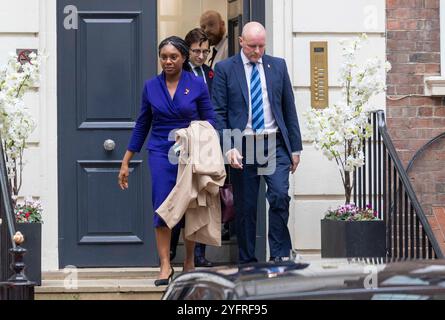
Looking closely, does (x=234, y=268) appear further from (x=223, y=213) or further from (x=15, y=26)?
(x=15, y=26)

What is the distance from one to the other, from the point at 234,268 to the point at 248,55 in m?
5.03

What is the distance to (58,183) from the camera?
10.3 meters

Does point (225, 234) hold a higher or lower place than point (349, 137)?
lower

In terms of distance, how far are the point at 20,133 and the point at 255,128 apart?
6.07ft

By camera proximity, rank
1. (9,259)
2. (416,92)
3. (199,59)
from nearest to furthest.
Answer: (9,259), (199,59), (416,92)

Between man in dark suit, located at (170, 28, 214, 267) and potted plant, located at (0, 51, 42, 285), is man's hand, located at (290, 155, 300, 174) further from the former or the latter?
potted plant, located at (0, 51, 42, 285)

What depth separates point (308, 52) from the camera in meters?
10.5

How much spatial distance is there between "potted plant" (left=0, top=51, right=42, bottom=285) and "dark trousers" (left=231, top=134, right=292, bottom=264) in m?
1.60

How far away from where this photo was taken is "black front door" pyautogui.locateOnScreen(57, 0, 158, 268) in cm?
1034

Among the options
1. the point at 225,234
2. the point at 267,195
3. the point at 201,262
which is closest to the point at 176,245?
the point at 201,262

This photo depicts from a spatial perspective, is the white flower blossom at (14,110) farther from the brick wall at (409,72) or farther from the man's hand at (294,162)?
the brick wall at (409,72)

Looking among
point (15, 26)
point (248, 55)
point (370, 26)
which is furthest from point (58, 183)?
point (370, 26)

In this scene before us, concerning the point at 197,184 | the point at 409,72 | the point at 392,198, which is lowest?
the point at 392,198

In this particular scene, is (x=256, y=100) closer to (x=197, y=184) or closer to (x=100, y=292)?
(x=197, y=184)
